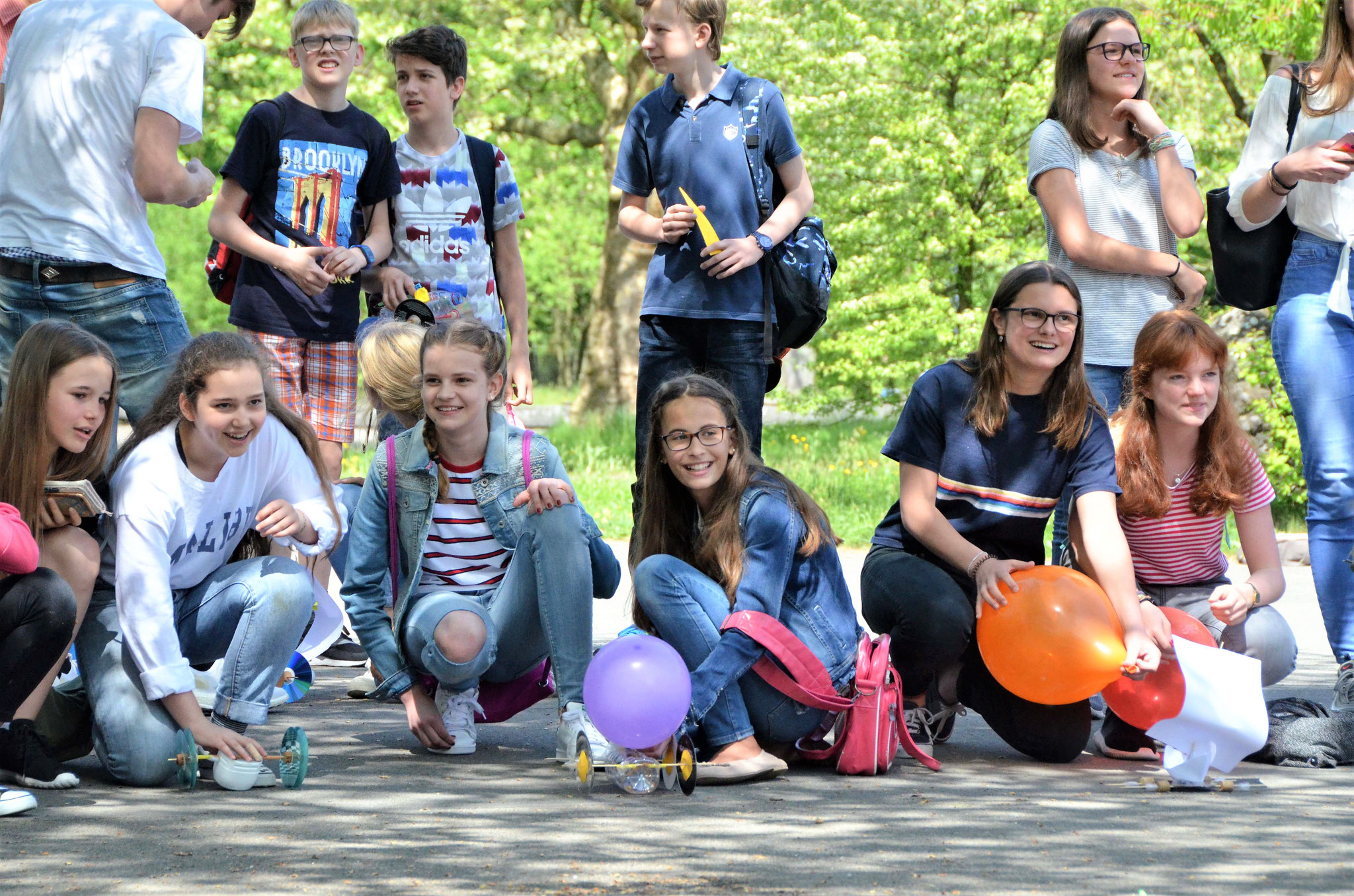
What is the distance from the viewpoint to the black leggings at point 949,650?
13.8 feet

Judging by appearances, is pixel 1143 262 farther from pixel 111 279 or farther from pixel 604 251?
pixel 604 251

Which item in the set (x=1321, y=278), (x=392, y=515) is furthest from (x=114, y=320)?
(x=1321, y=278)

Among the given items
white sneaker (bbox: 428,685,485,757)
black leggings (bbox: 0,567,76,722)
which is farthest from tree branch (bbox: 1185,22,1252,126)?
black leggings (bbox: 0,567,76,722)

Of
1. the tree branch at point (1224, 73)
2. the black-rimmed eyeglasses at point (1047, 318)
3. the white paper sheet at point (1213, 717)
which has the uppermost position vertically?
the tree branch at point (1224, 73)

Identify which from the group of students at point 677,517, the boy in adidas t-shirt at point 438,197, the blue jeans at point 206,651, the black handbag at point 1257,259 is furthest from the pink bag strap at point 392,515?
the black handbag at point 1257,259

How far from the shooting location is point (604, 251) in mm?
18547

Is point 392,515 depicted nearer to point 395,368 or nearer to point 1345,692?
point 395,368

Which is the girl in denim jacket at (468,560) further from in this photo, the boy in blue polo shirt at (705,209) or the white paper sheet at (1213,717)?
the white paper sheet at (1213,717)

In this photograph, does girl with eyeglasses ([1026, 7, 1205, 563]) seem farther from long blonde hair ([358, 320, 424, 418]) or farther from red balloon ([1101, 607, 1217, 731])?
long blonde hair ([358, 320, 424, 418])

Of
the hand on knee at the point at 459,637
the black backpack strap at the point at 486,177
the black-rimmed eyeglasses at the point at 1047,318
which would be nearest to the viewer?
the hand on knee at the point at 459,637

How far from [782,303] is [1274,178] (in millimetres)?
1746

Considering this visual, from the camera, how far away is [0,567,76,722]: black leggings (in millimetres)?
3562

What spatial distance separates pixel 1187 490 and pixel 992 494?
2.15ft

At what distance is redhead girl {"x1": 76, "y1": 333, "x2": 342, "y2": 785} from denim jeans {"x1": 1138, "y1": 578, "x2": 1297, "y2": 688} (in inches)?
97.8
